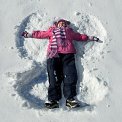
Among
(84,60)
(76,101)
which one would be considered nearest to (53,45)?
(84,60)

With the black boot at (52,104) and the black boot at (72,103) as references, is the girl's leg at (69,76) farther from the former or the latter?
the black boot at (52,104)

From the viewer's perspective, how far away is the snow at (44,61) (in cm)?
525

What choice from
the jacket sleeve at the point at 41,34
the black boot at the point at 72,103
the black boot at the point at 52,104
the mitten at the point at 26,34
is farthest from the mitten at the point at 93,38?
the black boot at the point at 52,104

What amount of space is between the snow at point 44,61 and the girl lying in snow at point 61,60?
0.09 meters

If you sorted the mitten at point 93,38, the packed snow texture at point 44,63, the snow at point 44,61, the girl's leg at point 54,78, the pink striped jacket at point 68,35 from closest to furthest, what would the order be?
the snow at point 44,61 < the girl's leg at point 54,78 < the packed snow texture at point 44,63 < the pink striped jacket at point 68,35 < the mitten at point 93,38

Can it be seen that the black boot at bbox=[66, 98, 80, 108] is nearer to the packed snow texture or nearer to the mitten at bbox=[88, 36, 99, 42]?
the packed snow texture

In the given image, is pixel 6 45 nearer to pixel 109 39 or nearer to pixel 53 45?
pixel 53 45

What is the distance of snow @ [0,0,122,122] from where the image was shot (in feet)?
17.2

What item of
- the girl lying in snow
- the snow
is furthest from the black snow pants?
the snow

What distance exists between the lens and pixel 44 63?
18.7 ft

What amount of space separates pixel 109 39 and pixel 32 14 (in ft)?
3.61

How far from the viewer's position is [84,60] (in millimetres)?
5754

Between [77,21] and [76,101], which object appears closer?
[76,101]

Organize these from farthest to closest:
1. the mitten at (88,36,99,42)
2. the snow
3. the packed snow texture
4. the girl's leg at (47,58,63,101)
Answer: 1. the mitten at (88,36,99,42)
2. the packed snow texture
3. the girl's leg at (47,58,63,101)
4. the snow
